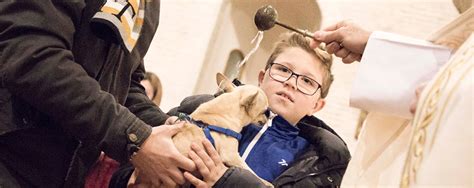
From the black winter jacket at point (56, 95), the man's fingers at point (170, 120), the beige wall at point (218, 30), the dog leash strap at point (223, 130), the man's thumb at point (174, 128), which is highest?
the black winter jacket at point (56, 95)

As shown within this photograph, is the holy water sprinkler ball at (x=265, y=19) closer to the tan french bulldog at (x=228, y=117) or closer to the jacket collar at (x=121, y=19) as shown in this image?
the tan french bulldog at (x=228, y=117)

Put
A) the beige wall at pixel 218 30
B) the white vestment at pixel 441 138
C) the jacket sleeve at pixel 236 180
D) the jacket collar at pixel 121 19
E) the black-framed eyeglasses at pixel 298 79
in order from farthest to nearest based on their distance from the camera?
the beige wall at pixel 218 30 → the black-framed eyeglasses at pixel 298 79 → the jacket sleeve at pixel 236 180 → the jacket collar at pixel 121 19 → the white vestment at pixel 441 138

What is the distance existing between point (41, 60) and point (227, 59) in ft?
16.1

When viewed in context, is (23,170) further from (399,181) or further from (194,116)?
(399,181)

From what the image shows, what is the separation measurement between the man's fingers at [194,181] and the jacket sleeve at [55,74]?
22 cm

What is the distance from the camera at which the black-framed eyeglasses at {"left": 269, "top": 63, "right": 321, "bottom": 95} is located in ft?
7.86

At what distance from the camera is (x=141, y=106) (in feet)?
7.01

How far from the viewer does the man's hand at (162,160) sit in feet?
5.50

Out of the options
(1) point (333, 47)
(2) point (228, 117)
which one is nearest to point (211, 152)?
(2) point (228, 117)

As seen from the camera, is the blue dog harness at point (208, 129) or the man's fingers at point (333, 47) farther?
the blue dog harness at point (208, 129)

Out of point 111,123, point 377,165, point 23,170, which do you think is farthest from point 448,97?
point 23,170

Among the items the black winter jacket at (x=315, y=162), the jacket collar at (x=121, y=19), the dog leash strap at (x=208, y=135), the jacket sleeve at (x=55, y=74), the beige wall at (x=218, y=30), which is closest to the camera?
the jacket sleeve at (x=55, y=74)

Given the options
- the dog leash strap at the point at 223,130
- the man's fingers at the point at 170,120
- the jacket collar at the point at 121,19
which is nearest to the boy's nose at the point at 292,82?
the dog leash strap at the point at 223,130

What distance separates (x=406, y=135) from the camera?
55.7 inches
